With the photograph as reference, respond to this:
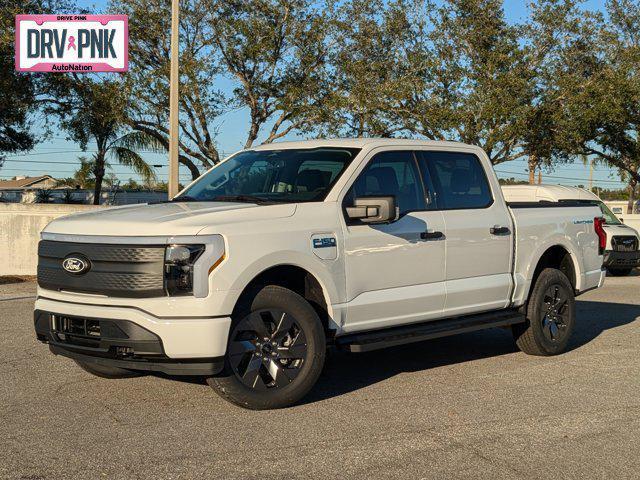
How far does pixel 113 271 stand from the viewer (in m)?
5.72

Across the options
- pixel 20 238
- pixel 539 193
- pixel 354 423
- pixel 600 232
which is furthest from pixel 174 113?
pixel 354 423

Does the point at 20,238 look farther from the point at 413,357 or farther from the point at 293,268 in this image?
the point at 293,268

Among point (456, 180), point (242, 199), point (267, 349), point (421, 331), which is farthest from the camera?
point (456, 180)

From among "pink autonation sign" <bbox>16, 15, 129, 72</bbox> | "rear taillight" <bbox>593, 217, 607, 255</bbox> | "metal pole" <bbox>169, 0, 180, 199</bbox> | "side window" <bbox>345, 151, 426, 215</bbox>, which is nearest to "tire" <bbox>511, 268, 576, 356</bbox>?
"rear taillight" <bbox>593, 217, 607, 255</bbox>

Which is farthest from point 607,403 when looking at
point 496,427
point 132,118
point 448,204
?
point 132,118

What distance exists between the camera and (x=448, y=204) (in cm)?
753

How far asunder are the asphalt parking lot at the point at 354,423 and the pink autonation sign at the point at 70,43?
17803mm

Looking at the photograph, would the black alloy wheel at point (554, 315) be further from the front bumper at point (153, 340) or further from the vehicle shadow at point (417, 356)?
the front bumper at point (153, 340)

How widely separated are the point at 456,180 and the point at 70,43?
19395 millimetres

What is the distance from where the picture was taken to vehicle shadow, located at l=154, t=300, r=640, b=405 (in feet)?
22.9

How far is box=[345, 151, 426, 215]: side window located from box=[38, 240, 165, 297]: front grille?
1.83 metres

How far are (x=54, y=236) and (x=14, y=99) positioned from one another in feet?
70.4

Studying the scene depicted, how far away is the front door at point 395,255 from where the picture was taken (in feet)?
21.5

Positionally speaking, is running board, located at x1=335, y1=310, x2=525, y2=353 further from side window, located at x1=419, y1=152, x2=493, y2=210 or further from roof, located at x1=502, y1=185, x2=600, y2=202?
roof, located at x1=502, y1=185, x2=600, y2=202
